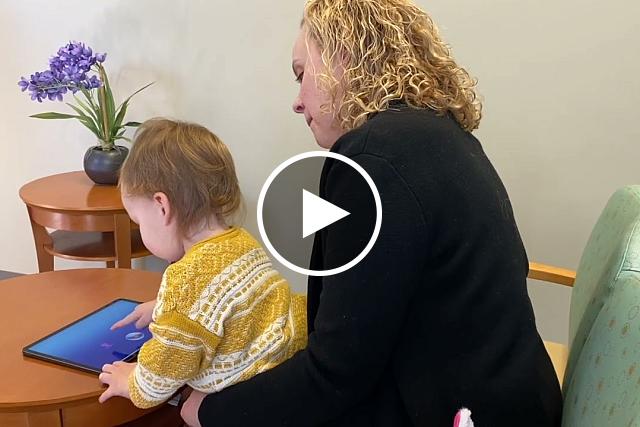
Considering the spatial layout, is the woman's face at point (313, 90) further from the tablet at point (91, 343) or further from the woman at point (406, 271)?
the tablet at point (91, 343)

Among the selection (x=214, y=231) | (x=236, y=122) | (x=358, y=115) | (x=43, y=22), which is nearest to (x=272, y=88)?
(x=236, y=122)

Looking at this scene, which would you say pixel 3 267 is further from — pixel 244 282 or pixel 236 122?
pixel 244 282

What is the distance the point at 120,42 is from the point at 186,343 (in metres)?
1.66

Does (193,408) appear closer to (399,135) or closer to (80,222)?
(399,135)

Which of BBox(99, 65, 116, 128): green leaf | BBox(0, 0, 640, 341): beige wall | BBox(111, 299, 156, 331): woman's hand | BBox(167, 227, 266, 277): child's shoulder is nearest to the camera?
BBox(167, 227, 266, 277): child's shoulder

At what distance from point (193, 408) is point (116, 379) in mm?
141

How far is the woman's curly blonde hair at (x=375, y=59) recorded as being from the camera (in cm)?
97

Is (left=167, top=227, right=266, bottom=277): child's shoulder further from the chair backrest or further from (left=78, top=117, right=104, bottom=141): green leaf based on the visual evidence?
(left=78, top=117, right=104, bottom=141): green leaf

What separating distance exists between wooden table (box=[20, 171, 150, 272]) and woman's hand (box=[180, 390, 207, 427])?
3.49 ft

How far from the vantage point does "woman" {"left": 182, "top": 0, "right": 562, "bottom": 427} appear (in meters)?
0.86

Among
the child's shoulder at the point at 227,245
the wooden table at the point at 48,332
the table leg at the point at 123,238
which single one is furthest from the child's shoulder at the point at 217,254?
the table leg at the point at 123,238

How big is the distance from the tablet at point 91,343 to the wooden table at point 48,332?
0.02 meters

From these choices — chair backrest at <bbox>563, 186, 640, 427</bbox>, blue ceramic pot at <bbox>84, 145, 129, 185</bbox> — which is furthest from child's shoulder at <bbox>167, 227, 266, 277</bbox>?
blue ceramic pot at <bbox>84, 145, 129, 185</bbox>

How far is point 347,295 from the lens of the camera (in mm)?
873
